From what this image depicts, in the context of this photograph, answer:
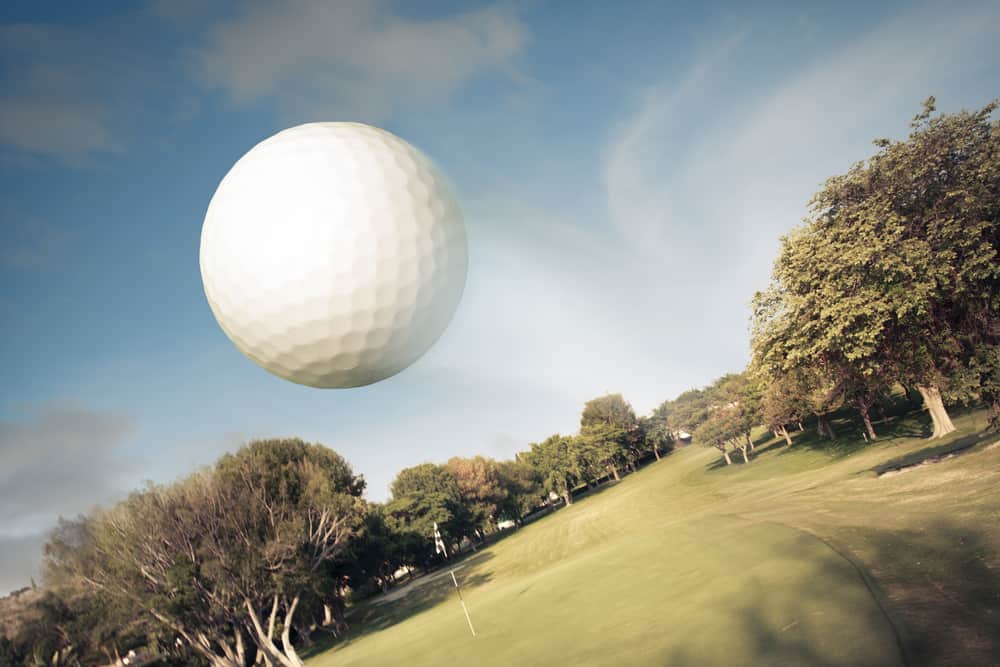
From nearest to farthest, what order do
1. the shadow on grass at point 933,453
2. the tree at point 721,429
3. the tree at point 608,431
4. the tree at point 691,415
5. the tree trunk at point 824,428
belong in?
the shadow on grass at point 933,453
the tree trunk at point 824,428
the tree at point 721,429
the tree at point 691,415
the tree at point 608,431

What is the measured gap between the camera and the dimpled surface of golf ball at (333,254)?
4.34 meters

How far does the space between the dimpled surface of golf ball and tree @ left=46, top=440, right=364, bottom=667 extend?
24481 millimetres

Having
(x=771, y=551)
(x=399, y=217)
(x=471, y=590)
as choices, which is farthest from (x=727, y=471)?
(x=399, y=217)

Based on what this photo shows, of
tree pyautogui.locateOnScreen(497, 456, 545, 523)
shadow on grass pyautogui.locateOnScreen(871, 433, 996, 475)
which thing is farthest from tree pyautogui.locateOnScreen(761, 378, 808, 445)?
tree pyautogui.locateOnScreen(497, 456, 545, 523)

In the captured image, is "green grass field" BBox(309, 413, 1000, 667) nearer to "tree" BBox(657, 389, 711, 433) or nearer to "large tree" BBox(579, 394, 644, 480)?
"tree" BBox(657, 389, 711, 433)

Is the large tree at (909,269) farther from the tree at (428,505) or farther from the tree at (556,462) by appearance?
the tree at (556,462)

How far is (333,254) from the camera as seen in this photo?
440 centimetres

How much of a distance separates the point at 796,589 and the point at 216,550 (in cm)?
2541

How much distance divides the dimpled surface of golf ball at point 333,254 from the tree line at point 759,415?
1701 cm

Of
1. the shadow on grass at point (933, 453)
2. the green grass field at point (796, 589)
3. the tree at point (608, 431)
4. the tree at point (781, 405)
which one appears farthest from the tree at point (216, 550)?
the tree at point (608, 431)

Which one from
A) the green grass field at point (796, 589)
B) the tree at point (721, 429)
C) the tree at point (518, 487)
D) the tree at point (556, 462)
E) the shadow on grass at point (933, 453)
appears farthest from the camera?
the tree at point (556, 462)

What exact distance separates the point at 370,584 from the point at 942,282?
5988cm

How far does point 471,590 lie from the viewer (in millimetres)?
32531

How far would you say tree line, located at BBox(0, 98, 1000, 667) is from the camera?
1617 centimetres
